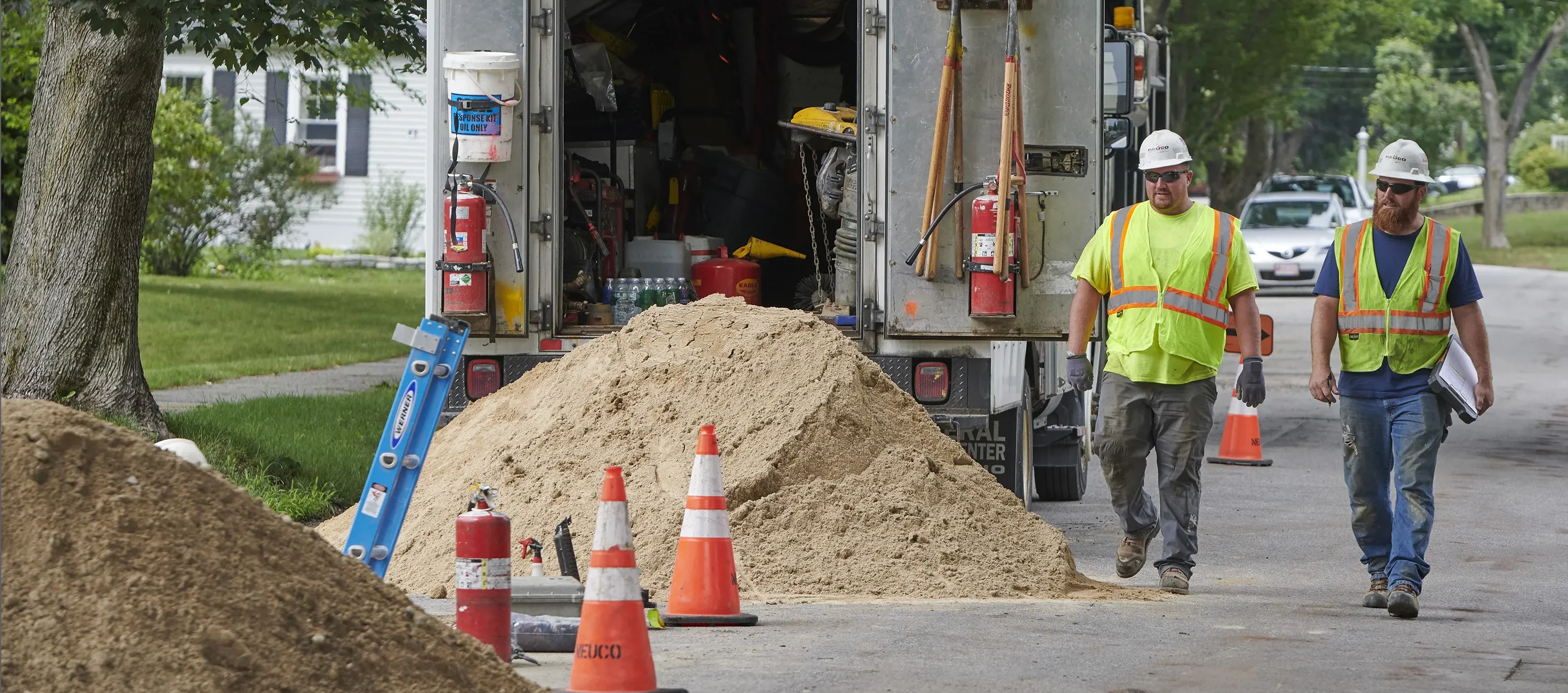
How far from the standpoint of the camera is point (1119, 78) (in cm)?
1016

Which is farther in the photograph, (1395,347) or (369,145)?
(369,145)

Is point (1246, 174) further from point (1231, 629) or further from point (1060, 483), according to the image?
point (1231, 629)

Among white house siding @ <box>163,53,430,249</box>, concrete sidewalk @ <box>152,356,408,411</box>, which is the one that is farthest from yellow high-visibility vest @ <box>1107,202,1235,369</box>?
white house siding @ <box>163,53,430,249</box>

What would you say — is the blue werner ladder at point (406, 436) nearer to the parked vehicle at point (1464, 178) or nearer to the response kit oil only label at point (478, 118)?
the response kit oil only label at point (478, 118)

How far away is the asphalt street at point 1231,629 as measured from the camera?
5.79m

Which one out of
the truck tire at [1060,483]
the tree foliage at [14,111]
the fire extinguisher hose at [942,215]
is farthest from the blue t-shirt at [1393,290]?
the tree foliage at [14,111]

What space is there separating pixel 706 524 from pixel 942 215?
245 centimetres

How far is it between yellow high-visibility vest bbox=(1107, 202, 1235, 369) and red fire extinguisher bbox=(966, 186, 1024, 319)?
0.71 m

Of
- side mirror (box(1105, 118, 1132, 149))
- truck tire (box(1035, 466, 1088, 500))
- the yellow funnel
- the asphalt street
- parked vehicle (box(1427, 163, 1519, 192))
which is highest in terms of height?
parked vehicle (box(1427, 163, 1519, 192))

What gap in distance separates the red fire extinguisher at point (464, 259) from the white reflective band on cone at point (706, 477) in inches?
99.3

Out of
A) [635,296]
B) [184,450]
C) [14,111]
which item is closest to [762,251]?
[635,296]

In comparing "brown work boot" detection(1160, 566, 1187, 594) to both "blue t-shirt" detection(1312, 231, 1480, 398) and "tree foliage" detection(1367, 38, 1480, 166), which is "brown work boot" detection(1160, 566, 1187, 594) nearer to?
"blue t-shirt" detection(1312, 231, 1480, 398)

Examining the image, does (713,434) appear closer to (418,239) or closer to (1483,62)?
(418,239)

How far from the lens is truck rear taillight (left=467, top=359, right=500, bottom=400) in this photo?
29.1 ft
